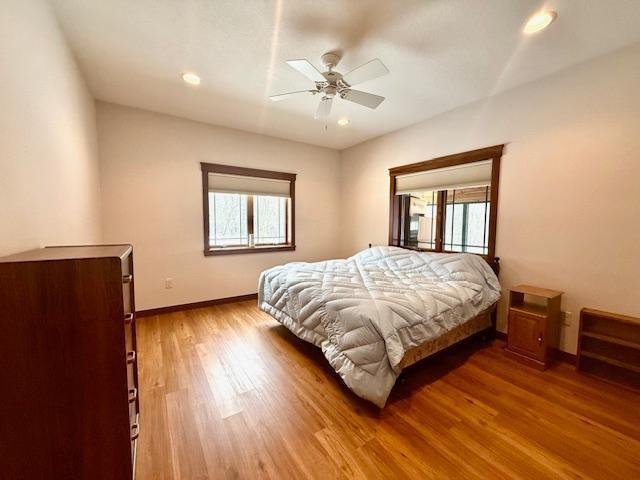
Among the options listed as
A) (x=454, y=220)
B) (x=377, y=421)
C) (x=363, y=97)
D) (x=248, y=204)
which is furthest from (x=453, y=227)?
(x=248, y=204)

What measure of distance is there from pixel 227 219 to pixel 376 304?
2.86m

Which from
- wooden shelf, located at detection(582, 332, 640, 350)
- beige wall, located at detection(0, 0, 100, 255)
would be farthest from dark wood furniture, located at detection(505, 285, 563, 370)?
beige wall, located at detection(0, 0, 100, 255)

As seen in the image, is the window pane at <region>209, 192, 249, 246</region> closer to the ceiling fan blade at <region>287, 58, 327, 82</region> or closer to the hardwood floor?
the hardwood floor

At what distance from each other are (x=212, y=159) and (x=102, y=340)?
10.4ft

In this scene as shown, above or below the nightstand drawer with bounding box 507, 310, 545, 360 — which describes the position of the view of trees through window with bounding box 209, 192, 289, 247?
above

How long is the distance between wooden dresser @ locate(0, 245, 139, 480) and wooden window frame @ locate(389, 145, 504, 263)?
3.27m

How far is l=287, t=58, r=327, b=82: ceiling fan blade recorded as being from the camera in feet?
6.00

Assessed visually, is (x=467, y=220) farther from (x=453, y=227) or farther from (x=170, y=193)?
(x=170, y=193)

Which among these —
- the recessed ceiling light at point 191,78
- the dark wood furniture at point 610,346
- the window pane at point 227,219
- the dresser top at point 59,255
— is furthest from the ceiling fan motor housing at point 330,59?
the dark wood furniture at point 610,346

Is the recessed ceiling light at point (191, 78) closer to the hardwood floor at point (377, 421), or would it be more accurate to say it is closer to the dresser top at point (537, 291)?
the hardwood floor at point (377, 421)

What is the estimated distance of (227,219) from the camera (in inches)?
155

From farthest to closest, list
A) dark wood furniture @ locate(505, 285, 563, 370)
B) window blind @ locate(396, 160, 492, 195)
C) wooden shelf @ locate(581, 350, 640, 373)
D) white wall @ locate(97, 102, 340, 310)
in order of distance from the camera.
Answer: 1. white wall @ locate(97, 102, 340, 310)
2. window blind @ locate(396, 160, 492, 195)
3. dark wood furniture @ locate(505, 285, 563, 370)
4. wooden shelf @ locate(581, 350, 640, 373)

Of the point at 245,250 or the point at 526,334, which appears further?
the point at 245,250

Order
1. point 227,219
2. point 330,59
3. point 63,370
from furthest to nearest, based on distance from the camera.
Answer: point 227,219, point 330,59, point 63,370
